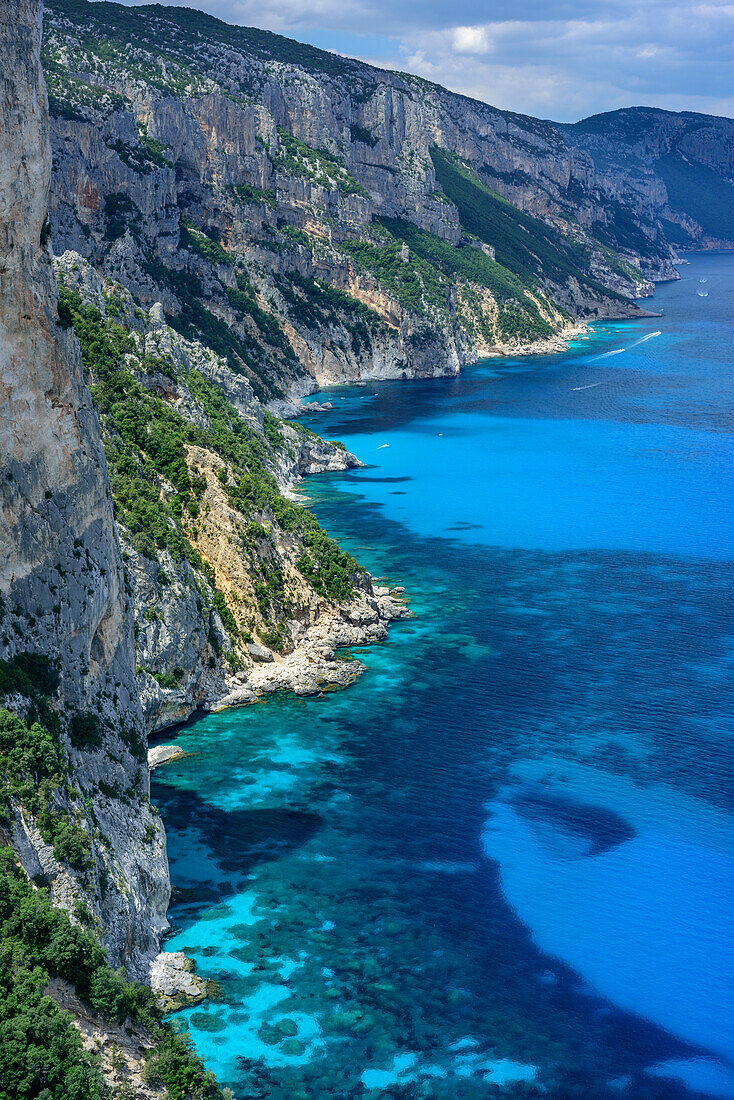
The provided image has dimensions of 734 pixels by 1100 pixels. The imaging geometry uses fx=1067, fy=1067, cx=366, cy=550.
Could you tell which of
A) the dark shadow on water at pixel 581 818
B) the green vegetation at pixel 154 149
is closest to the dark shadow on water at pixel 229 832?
the dark shadow on water at pixel 581 818

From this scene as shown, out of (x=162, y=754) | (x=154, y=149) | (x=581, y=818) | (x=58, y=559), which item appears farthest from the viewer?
(x=154, y=149)

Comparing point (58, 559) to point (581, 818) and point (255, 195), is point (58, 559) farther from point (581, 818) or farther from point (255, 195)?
point (255, 195)

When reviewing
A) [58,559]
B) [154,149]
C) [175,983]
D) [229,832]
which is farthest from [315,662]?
[154,149]

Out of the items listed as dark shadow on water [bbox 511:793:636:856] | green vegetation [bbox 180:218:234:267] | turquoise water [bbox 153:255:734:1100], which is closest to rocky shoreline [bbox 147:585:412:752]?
turquoise water [bbox 153:255:734:1100]

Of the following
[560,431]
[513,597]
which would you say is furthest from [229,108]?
[513,597]

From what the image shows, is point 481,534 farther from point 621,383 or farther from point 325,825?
point 621,383

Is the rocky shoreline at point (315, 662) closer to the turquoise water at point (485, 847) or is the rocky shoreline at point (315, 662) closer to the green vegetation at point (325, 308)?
the turquoise water at point (485, 847)
